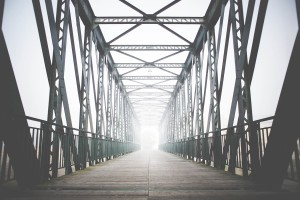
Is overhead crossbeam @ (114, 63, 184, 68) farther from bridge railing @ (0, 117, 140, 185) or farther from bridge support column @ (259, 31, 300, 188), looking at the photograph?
bridge support column @ (259, 31, 300, 188)

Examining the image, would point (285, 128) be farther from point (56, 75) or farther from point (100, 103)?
point (100, 103)

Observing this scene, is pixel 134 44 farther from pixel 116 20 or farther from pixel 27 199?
pixel 27 199

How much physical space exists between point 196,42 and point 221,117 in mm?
A: 5337

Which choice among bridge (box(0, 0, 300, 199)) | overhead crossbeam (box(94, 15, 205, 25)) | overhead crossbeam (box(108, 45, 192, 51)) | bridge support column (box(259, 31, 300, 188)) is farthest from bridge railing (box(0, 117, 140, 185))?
overhead crossbeam (box(108, 45, 192, 51))

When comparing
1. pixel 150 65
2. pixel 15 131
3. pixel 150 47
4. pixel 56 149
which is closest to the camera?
pixel 15 131

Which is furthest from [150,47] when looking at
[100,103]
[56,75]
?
[56,75]

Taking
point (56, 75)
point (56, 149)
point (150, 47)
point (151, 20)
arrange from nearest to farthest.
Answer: point (56, 149) → point (56, 75) → point (151, 20) → point (150, 47)

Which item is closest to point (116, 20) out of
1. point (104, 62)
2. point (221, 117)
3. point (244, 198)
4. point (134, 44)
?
point (134, 44)

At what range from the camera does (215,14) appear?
961 centimetres

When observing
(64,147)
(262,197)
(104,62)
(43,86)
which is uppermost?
(104,62)

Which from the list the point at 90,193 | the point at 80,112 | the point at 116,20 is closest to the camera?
the point at 90,193

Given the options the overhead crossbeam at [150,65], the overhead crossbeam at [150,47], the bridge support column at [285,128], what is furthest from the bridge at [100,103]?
the overhead crossbeam at [150,65]

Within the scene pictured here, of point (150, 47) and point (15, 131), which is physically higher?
point (150, 47)

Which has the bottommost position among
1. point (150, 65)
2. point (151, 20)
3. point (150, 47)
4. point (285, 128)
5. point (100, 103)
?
point (285, 128)
